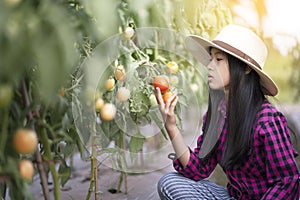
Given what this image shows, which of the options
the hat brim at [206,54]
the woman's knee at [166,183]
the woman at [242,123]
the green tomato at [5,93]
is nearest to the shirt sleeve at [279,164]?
the woman at [242,123]

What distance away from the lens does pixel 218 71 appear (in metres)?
1.55

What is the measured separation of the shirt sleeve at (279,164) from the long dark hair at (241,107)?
0.06m

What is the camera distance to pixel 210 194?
177cm

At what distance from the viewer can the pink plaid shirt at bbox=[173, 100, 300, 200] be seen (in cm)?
149

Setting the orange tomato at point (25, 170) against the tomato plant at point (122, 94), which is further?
the tomato plant at point (122, 94)

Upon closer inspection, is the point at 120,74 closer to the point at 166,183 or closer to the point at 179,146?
the point at 179,146

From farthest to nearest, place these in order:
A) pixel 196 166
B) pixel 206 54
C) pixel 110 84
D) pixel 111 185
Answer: pixel 111 185, pixel 196 166, pixel 206 54, pixel 110 84

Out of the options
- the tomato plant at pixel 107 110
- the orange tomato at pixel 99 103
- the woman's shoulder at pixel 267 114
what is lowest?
the woman's shoulder at pixel 267 114

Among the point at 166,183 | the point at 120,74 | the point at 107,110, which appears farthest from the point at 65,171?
the point at 166,183

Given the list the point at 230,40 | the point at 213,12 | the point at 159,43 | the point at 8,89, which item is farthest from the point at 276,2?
the point at 8,89

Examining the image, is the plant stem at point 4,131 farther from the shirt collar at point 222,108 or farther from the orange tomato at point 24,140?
the shirt collar at point 222,108

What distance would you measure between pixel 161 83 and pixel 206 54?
0.57 ft

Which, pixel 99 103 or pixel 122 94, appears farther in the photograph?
pixel 122 94

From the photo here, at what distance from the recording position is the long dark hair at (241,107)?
5.11 ft
